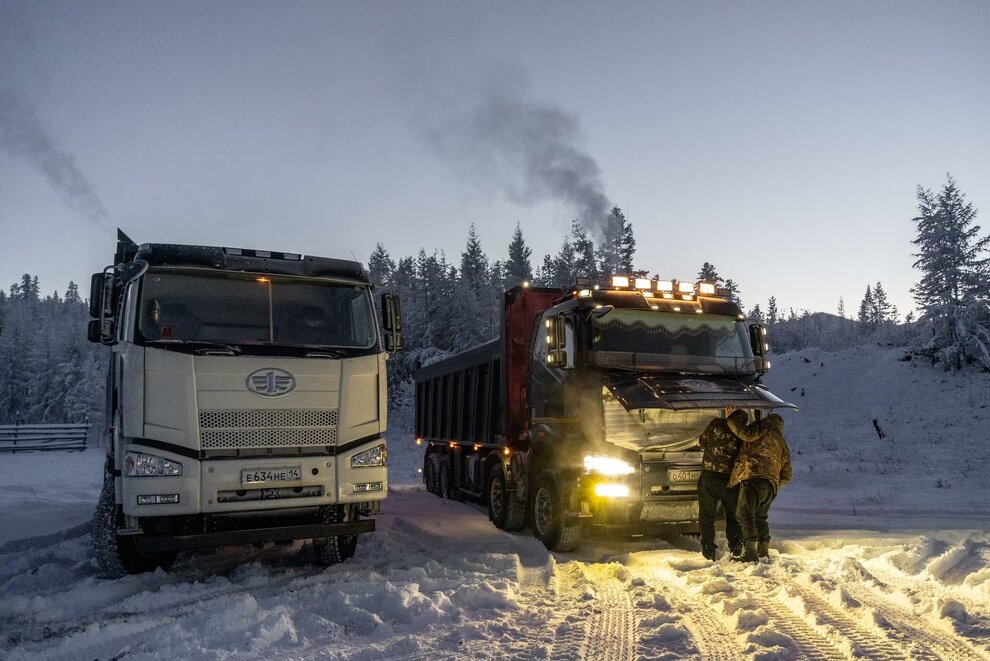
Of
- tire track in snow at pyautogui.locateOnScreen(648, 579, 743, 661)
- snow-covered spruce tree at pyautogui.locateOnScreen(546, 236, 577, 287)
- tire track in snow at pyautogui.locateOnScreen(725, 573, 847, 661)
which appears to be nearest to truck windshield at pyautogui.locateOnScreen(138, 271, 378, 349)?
tire track in snow at pyautogui.locateOnScreen(648, 579, 743, 661)

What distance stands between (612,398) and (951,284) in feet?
109

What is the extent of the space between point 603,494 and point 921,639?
11.4 feet

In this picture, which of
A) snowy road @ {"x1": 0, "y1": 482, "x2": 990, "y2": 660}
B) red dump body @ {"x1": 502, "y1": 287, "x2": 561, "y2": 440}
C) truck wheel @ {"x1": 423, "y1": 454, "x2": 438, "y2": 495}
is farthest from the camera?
truck wheel @ {"x1": 423, "y1": 454, "x2": 438, "y2": 495}

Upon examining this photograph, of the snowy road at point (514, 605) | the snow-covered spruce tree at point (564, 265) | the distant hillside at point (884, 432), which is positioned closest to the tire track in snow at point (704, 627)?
the snowy road at point (514, 605)

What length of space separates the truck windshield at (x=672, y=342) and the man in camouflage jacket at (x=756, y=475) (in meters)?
1.32

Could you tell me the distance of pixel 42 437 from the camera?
2930 centimetres

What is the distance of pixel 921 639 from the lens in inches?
188

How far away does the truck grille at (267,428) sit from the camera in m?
6.36

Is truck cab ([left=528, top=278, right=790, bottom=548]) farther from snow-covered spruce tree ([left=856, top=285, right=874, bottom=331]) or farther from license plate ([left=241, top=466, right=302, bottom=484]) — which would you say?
snow-covered spruce tree ([left=856, top=285, right=874, bottom=331])

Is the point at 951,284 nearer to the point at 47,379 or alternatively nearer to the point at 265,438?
the point at 265,438

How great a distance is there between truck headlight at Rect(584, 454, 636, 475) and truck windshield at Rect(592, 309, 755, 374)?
1179mm

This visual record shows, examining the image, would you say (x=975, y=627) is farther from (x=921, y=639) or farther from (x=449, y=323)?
(x=449, y=323)

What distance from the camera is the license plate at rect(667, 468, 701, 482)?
308 inches

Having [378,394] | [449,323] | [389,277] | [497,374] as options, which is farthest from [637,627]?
[389,277]
